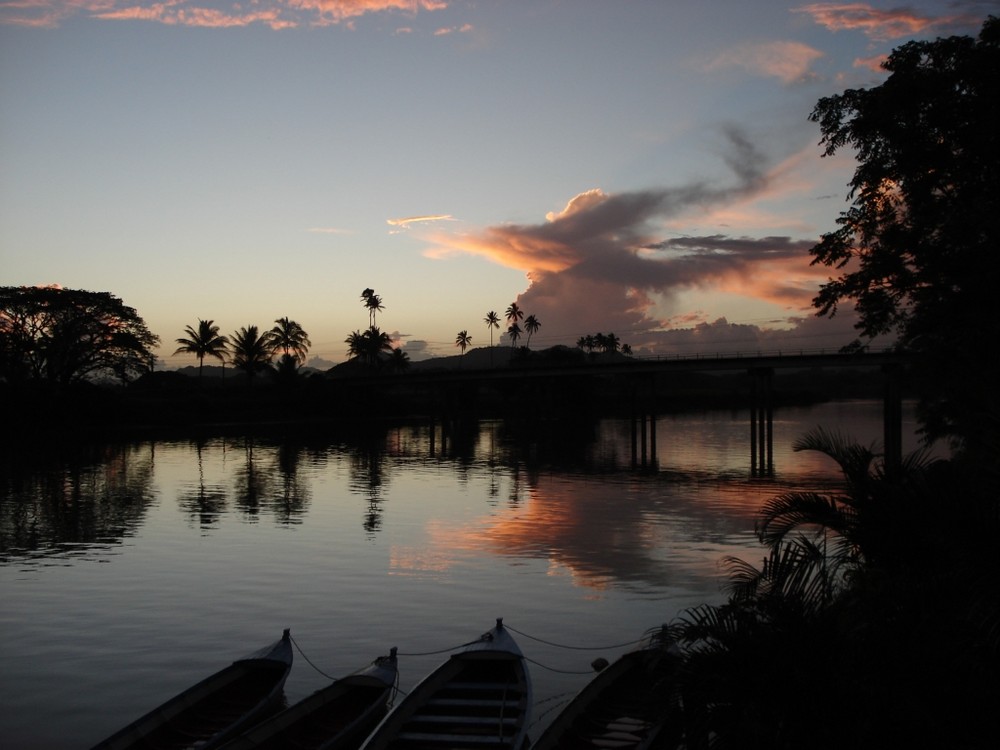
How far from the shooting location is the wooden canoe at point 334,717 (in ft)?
38.5

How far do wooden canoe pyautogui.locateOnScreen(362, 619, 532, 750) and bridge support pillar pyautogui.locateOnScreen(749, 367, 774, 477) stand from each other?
43389 mm

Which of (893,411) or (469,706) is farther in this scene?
(893,411)

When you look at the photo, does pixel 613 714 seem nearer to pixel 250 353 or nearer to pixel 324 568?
pixel 324 568

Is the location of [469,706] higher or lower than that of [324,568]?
higher

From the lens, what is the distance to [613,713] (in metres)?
13.0

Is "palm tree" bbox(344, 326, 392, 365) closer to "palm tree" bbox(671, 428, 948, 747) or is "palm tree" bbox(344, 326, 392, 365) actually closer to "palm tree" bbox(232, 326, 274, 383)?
"palm tree" bbox(232, 326, 274, 383)

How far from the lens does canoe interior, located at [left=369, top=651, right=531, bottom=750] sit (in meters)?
11.9

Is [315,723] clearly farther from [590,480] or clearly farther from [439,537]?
[590,480]

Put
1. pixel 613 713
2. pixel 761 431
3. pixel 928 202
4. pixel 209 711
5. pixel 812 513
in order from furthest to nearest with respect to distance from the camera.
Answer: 1. pixel 761 431
2. pixel 928 202
3. pixel 613 713
4. pixel 209 711
5. pixel 812 513

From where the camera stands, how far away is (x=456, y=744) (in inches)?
464

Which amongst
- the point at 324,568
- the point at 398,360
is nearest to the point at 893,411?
the point at 324,568

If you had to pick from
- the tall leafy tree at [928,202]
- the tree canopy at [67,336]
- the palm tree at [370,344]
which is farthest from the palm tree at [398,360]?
the tall leafy tree at [928,202]

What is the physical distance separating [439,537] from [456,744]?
68.2 feet

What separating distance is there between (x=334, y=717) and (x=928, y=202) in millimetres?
19916
